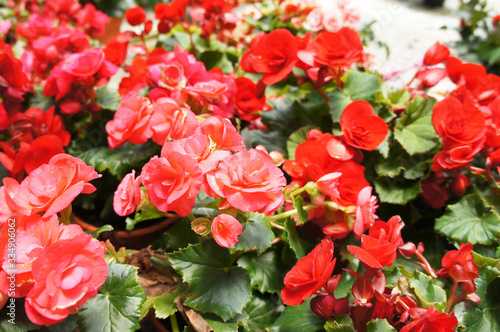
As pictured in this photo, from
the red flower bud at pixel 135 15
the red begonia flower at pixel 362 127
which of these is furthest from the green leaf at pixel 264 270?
the red flower bud at pixel 135 15

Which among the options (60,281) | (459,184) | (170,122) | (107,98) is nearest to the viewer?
(60,281)

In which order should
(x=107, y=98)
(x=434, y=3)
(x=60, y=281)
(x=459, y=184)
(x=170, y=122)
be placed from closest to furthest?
1. (x=60, y=281)
2. (x=170, y=122)
3. (x=459, y=184)
4. (x=107, y=98)
5. (x=434, y=3)

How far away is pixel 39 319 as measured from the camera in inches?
15.7

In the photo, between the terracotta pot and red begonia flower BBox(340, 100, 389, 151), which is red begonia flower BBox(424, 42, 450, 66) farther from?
the terracotta pot

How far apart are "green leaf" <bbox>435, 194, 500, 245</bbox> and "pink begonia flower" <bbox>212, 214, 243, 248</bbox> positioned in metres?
0.44

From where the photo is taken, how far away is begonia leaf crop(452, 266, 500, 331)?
1.76 ft

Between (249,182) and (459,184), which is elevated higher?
(249,182)

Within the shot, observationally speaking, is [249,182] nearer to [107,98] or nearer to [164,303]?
[164,303]

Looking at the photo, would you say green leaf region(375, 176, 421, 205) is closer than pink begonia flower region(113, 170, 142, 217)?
No

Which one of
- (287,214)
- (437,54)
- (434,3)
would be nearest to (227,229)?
(287,214)

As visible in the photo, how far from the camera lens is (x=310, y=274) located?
1.54ft

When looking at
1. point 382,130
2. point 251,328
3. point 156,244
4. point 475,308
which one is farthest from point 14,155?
point 475,308

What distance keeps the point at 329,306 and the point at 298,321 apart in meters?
0.10

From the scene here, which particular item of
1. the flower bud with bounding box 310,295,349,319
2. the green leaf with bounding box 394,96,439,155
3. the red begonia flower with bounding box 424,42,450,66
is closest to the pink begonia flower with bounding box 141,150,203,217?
the flower bud with bounding box 310,295,349,319
